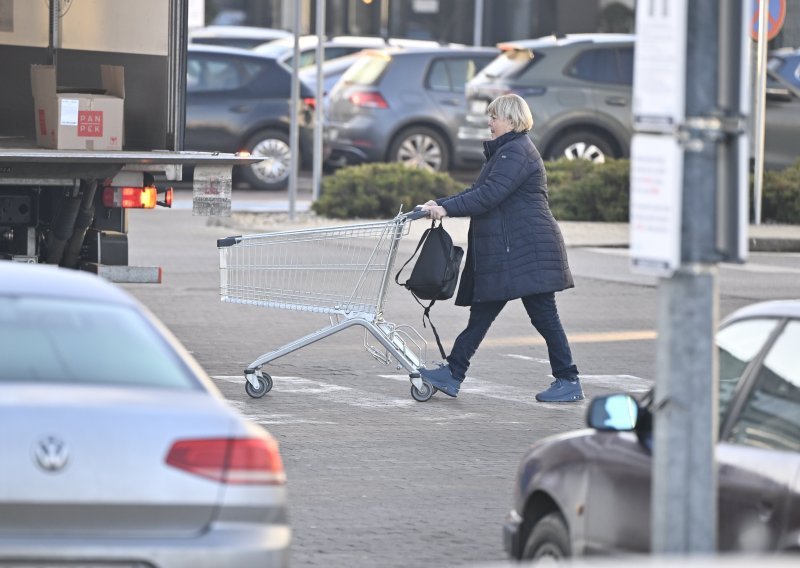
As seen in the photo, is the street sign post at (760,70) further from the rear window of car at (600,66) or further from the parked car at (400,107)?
the parked car at (400,107)

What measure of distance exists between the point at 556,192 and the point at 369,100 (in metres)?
3.81

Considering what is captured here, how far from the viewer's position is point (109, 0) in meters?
14.4

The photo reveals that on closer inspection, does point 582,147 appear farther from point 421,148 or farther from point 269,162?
point 269,162

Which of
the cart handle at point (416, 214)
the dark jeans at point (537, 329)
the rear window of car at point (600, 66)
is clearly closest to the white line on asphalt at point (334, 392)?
the dark jeans at point (537, 329)

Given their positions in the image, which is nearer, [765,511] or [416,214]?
[765,511]

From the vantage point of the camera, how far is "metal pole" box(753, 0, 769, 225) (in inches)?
834

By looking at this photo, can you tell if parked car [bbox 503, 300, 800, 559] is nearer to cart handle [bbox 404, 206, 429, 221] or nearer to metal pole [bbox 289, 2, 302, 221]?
cart handle [bbox 404, 206, 429, 221]

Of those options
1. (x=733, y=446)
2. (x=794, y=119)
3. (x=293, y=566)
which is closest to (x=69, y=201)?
(x=293, y=566)

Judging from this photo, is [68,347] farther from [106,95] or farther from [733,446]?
[106,95]

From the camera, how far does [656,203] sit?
185 inches

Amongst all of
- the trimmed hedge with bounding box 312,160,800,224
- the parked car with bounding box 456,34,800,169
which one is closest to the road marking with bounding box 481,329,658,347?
the trimmed hedge with bounding box 312,160,800,224

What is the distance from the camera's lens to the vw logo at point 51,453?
15.8ft

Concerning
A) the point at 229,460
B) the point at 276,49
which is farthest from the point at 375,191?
the point at 229,460

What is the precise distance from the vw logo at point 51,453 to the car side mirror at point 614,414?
1.52m
